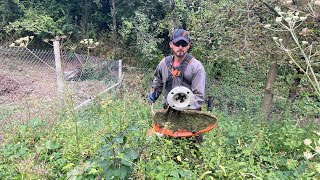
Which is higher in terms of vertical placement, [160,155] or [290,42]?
[290,42]

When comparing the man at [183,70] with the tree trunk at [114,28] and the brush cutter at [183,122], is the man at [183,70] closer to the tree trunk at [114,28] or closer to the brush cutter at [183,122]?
the brush cutter at [183,122]

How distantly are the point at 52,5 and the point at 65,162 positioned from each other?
1218cm

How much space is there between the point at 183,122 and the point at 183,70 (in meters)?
0.65

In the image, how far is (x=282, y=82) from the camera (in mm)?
5449

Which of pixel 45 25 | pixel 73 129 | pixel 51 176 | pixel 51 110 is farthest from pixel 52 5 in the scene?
pixel 51 176

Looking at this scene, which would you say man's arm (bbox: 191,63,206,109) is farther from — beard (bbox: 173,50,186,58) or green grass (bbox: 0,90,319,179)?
green grass (bbox: 0,90,319,179)

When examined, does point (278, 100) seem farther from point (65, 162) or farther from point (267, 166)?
point (65, 162)

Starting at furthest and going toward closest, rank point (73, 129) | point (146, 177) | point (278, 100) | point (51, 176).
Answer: point (278, 100) < point (73, 129) < point (51, 176) < point (146, 177)

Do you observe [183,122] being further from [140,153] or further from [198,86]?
[140,153]

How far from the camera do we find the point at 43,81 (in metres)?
8.61

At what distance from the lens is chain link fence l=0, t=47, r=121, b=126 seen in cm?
588

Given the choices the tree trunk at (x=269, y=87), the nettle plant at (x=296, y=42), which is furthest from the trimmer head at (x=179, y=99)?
the tree trunk at (x=269, y=87)

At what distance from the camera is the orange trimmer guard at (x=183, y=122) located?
9.79ft

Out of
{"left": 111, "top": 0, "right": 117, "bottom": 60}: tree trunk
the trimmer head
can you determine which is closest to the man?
the trimmer head
